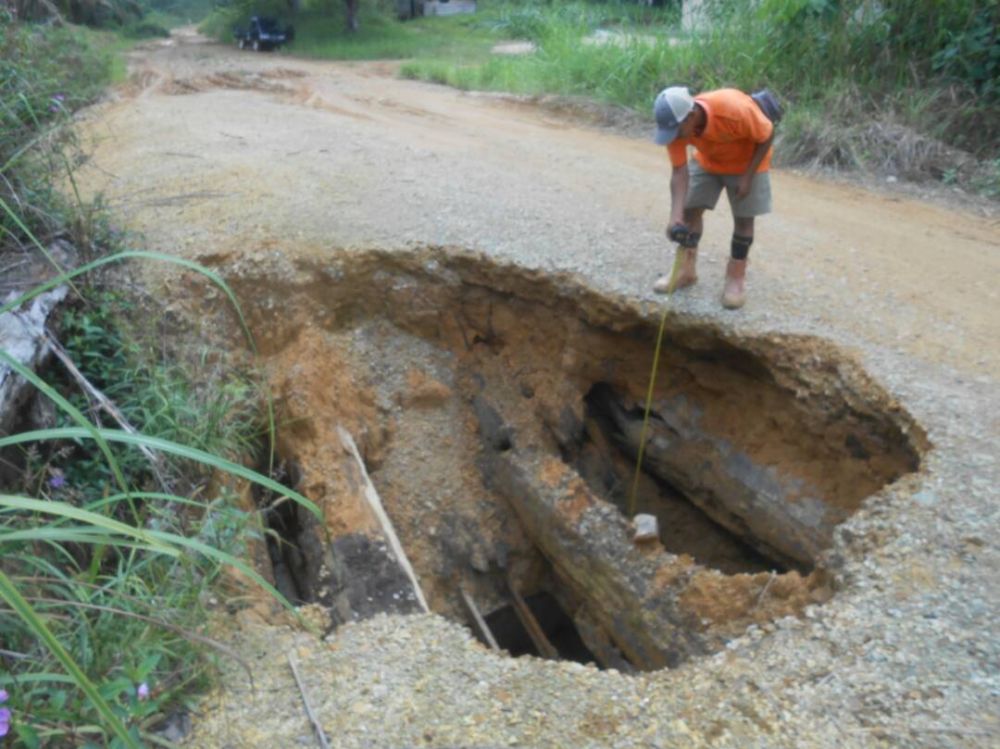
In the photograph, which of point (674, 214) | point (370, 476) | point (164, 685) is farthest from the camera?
point (370, 476)

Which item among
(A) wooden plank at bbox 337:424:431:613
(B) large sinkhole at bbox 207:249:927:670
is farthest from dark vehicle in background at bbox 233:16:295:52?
(A) wooden plank at bbox 337:424:431:613

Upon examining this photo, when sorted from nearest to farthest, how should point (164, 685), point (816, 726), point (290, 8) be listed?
point (816, 726), point (164, 685), point (290, 8)

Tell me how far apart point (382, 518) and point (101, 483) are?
133 cm

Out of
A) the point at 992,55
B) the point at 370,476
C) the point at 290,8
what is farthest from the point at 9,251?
the point at 290,8

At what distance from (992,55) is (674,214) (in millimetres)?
4995

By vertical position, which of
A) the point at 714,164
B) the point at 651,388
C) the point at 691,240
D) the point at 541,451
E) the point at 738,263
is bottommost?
the point at 541,451

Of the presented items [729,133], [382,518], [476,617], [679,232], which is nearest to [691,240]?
[679,232]

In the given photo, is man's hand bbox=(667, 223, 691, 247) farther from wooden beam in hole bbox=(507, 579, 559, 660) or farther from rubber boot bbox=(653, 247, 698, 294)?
wooden beam in hole bbox=(507, 579, 559, 660)

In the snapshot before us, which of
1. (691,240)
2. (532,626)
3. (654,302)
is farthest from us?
(532,626)

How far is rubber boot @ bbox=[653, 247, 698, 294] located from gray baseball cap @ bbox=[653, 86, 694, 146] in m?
0.74

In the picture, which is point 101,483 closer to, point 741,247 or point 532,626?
point 532,626

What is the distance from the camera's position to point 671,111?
3.39 metres

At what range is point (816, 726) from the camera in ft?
6.82

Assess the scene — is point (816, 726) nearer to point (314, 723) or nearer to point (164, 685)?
point (314, 723)
